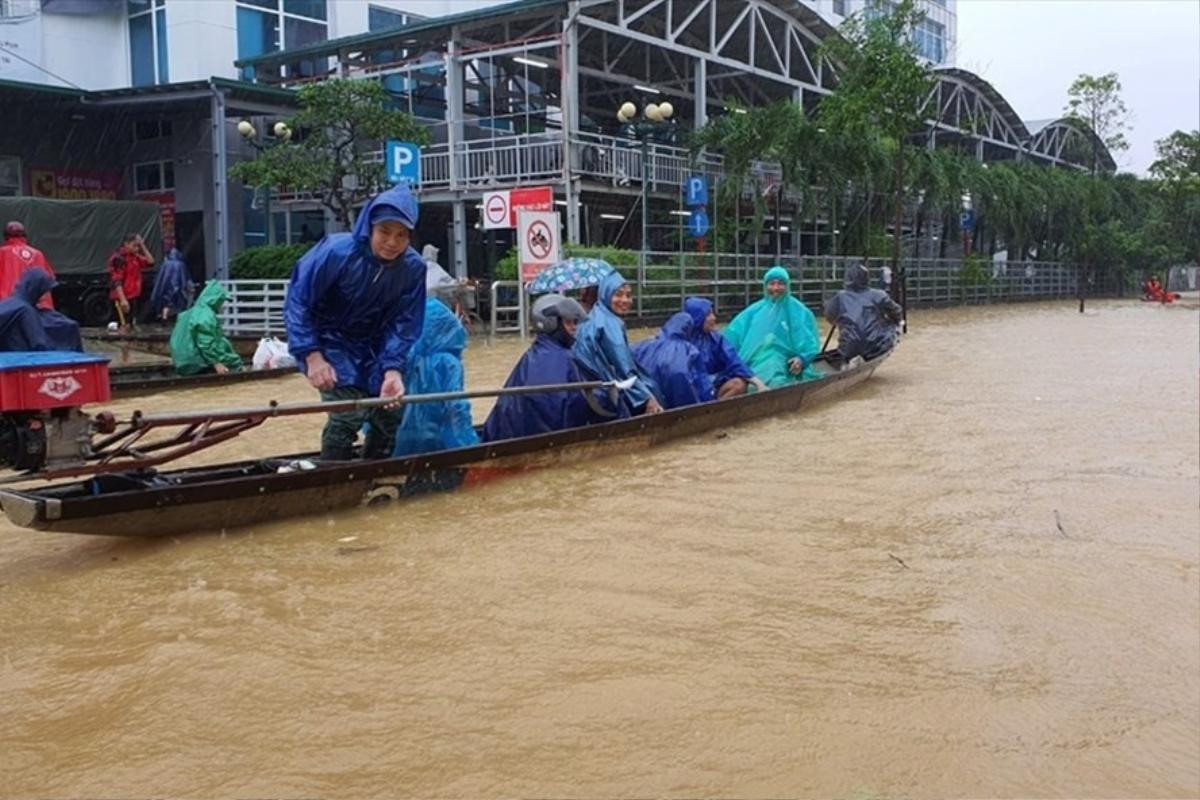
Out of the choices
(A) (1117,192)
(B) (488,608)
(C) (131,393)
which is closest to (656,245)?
(C) (131,393)

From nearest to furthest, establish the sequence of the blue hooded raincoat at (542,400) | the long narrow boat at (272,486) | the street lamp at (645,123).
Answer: the long narrow boat at (272,486) → the blue hooded raincoat at (542,400) → the street lamp at (645,123)

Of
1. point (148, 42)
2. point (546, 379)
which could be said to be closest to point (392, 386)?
point (546, 379)

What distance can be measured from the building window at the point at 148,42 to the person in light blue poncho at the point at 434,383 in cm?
1954

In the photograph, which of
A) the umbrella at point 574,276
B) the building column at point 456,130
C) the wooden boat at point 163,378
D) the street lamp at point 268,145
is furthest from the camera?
the building column at point 456,130

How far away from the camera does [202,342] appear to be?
11312 millimetres

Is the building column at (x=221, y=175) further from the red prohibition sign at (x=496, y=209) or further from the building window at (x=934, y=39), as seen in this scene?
the building window at (x=934, y=39)

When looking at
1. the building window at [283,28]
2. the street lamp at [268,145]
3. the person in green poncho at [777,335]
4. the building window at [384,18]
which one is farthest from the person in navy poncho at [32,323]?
Answer: the building window at [384,18]

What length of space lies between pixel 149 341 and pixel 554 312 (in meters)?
10.2

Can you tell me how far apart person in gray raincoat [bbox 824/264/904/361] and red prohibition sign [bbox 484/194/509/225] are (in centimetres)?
670

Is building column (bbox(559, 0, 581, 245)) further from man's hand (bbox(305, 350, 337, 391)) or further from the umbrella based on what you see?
man's hand (bbox(305, 350, 337, 391))

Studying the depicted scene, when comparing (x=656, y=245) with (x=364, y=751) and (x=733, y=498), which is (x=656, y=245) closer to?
(x=733, y=498)

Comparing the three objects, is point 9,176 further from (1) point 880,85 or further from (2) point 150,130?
(1) point 880,85

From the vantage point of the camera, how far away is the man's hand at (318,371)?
5316mm

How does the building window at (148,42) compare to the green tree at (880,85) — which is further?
the green tree at (880,85)
